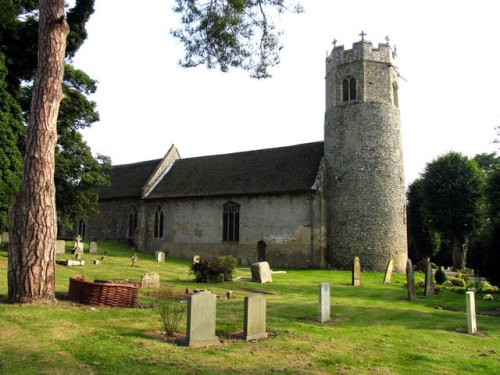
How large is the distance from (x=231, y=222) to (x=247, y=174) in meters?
3.75

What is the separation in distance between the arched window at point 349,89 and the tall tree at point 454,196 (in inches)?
436

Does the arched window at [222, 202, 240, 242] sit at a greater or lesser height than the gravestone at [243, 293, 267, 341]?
greater

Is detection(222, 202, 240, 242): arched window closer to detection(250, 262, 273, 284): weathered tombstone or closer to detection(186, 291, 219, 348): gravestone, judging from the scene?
detection(250, 262, 273, 284): weathered tombstone

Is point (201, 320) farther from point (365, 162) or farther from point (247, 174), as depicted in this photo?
point (247, 174)

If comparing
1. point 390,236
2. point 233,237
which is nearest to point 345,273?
point 390,236

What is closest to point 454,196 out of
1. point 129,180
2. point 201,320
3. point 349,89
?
point 349,89

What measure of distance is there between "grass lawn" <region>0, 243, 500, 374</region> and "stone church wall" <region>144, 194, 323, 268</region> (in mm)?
14897

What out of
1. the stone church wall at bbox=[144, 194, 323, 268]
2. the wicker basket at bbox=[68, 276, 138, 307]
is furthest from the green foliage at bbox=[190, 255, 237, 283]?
the stone church wall at bbox=[144, 194, 323, 268]

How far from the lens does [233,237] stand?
30797 millimetres

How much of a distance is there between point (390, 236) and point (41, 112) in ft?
72.9

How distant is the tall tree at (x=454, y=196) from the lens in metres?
33.5

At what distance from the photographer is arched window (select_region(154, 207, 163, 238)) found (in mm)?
34406

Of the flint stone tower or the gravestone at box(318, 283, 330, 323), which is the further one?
the flint stone tower

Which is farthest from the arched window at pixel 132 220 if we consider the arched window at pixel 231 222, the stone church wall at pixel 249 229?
the arched window at pixel 231 222
